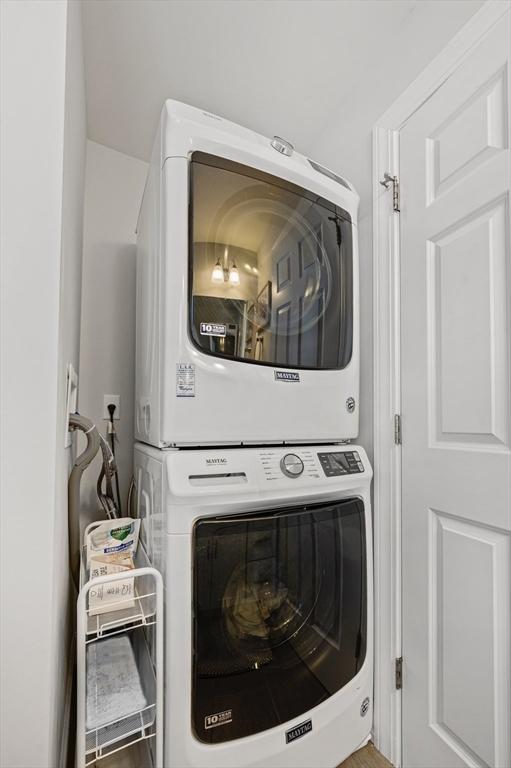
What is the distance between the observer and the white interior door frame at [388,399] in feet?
3.74

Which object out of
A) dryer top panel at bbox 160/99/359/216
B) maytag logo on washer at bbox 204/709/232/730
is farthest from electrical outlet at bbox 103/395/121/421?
maytag logo on washer at bbox 204/709/232/730

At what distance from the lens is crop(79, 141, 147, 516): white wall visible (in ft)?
5.96

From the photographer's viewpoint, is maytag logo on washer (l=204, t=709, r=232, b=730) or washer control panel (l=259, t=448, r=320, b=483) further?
washer control panel (l=259, t=448, r=320, b=483)

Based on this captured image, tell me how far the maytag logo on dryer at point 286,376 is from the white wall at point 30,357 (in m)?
0.56

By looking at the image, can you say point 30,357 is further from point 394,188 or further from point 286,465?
point 394,188

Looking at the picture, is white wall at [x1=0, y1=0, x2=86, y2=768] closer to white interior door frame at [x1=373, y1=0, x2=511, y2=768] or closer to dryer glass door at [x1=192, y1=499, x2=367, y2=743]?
dryer glass door at [x1=192, y1=499, x2=367, y2=743]

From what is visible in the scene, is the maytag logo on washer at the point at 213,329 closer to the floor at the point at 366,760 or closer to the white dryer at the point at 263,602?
the white dryer at the point at 263,602

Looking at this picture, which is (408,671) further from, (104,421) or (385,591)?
(104,421)

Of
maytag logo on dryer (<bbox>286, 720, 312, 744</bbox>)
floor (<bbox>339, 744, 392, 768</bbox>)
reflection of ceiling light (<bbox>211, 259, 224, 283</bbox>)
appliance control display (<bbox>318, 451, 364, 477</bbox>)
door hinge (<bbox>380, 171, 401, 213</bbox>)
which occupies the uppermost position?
door hinge (<bbox>380, 171, 401, 213</bbox>)

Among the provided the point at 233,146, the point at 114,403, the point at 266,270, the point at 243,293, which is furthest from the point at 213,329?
the point at 114,403

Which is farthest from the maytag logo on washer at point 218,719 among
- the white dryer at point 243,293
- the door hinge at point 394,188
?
the door hinge at point 394,188

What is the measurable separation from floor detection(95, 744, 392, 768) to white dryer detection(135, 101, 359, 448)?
2.82 feet

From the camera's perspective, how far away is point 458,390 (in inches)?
40.0

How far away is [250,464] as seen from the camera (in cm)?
97
